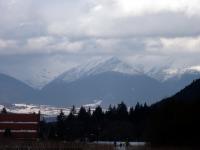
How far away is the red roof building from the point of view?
15806cm

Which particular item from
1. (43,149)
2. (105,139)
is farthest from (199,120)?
(105,139)

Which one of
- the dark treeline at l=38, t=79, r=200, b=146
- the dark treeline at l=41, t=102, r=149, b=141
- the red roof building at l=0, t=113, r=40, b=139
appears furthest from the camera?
the dark treeline at l=41, t=102, r=149, b=141

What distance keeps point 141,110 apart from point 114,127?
61.7ft

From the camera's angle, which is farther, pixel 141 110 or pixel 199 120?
pixel 141 110

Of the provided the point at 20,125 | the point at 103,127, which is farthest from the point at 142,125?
the point at 20,125

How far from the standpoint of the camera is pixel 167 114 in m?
116

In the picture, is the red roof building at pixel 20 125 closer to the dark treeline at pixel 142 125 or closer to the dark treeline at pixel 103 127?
the dark treeline at pixel 142 125

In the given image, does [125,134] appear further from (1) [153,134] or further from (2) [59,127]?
(1) [153,134]

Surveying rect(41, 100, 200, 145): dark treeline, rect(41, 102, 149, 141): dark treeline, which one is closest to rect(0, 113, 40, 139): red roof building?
rect(41, 100, 200, 145): dark treeline

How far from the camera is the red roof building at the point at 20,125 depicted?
6223 inches

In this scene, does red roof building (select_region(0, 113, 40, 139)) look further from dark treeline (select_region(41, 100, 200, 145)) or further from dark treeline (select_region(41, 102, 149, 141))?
dark treeline (select_region(41, 102, 149, 141))

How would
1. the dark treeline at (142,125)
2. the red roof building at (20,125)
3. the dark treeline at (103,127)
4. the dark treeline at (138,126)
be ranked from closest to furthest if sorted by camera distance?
1. the dark treeline at (142,125)
2. the dark treeline at (138,126)
3. the red roof building at (20,125)
4. the dark treeline at (103,127)

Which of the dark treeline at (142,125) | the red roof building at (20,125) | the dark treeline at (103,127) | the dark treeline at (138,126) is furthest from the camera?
the dark treeline at (103,127)

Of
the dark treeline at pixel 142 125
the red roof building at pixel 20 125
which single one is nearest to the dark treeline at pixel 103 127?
the dark treeline at pixel 142 125
